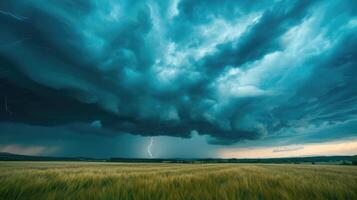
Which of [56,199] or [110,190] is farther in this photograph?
[110,190]

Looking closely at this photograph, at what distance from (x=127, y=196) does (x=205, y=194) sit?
4.67 feet

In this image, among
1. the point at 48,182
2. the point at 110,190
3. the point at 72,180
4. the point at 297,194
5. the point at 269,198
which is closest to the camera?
the point at 269,198

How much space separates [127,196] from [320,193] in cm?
362

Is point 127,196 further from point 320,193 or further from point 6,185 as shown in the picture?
point 320,193

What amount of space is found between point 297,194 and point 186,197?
6.69 ft

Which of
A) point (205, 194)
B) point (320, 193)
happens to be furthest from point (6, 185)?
point (320, 193)

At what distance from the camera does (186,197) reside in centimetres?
354

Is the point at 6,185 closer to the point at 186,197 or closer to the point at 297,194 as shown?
the point at 186,197

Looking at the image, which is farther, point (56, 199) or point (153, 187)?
point (153, 187)

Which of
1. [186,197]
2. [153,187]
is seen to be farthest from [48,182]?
[186,197]

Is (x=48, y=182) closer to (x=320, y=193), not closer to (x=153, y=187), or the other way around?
(x=153, y=187)

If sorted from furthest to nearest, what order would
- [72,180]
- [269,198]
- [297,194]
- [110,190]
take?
[72,180], [110,190], [297,194], [269,198]

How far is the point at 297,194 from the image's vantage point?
12.1 feet

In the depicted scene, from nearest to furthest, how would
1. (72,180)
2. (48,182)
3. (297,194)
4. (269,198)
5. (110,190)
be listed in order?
(269,198)
(297,194)
(110,190)
(48,182)
(72,180)
